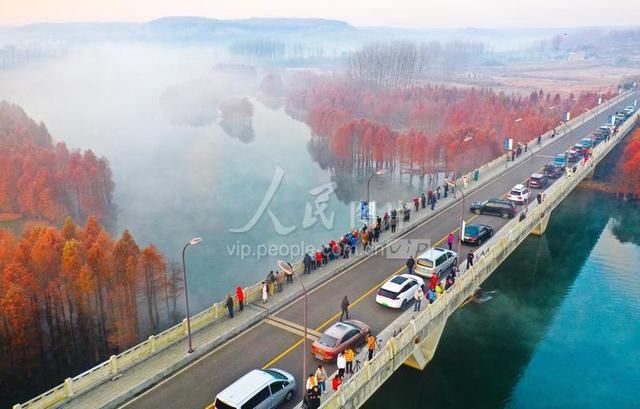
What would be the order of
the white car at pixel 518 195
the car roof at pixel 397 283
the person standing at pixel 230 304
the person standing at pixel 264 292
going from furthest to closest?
1. the white car at pixel 518 195
2. the car roof at pixel 397 283
3. the person standing at pixel 264 292
4. the person standing at pixel 230 304

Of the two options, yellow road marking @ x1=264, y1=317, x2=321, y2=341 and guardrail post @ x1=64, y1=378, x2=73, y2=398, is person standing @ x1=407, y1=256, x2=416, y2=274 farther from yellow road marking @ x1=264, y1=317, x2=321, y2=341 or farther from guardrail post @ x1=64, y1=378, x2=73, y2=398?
guardrail post @ x1=64, y1=378, x2=73, y2=398

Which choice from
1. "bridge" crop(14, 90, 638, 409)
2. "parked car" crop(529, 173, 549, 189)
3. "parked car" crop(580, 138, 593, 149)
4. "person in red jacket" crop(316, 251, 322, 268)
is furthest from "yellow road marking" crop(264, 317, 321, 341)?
"parked car" crop(580, 138, 593, 149)

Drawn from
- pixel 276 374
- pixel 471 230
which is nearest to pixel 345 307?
pixel 276 374

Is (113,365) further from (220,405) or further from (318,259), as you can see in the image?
(318,259)

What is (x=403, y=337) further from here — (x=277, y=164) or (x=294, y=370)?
(x=277, y=164)

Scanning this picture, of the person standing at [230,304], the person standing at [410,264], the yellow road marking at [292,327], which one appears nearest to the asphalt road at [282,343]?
the yellow road marking at [292,327]

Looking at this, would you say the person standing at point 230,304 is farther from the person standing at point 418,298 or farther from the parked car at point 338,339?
the person standing at point 418,298

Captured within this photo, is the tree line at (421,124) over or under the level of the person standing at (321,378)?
under
